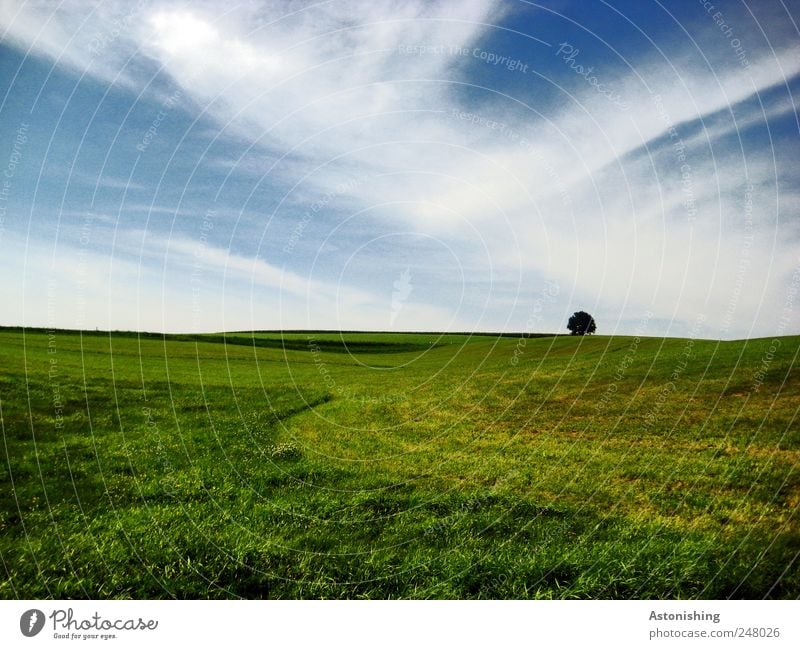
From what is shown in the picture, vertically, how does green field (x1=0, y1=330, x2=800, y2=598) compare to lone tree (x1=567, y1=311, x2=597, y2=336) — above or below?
below

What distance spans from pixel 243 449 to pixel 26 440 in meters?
4.22

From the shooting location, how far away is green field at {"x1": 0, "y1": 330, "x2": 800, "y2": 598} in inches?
249

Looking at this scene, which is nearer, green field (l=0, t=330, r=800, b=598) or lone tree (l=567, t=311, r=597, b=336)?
green field (l=0, t=330, r=800, b=598)

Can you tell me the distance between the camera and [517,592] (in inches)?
248

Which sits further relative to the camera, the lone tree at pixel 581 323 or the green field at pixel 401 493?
the lone tree at pixel 581 323

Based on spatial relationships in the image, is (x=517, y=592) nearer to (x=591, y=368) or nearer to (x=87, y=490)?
(x=87, y=490)

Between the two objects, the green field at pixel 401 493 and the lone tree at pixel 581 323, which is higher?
the lone tree at pixel 581 323

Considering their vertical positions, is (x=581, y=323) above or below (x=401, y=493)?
above

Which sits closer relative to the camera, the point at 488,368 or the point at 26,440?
the point at 26,440

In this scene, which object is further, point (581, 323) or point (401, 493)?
point (581, 323)

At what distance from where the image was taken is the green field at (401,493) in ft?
20.7

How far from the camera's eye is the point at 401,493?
8.77m
